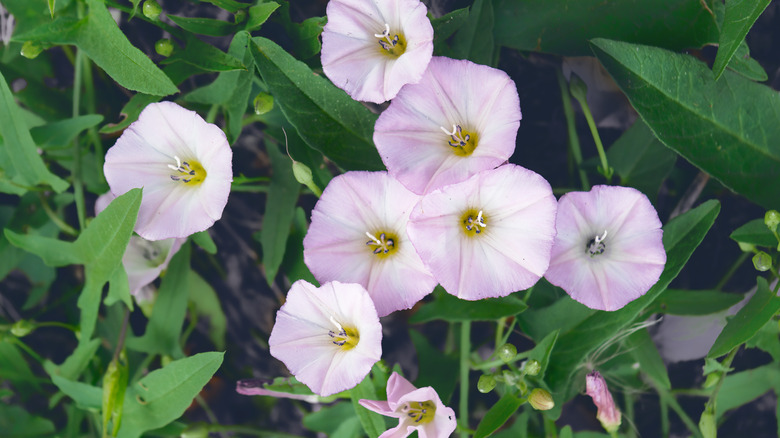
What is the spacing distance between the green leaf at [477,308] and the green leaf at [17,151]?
86 cm

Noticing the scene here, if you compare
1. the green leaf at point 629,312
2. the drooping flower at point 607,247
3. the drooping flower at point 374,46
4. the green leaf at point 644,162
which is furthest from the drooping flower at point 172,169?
the green leaf at point 644,162

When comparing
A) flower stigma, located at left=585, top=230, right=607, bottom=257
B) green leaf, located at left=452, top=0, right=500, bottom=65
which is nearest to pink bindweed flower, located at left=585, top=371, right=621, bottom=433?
flower stigma, located at left=585, top=230, right=607, bottom=257

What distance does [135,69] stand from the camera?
1.15 meters

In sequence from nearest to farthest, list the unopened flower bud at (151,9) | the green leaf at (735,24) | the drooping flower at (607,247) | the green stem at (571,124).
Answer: the green leaf at (735,24) < the drooping flower at (607,247) < the unopened flower bud at (151,9) < the green stem at (571,124)

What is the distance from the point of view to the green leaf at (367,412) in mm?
1258

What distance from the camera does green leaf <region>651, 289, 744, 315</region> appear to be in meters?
1.35

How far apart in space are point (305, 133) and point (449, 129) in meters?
0.27

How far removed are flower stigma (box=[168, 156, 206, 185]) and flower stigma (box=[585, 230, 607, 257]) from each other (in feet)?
2.44

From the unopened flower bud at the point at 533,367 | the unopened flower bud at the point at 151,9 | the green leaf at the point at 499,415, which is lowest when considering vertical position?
the green leaf at the point at 499,415

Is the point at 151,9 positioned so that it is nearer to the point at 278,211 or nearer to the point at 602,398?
the point at 278,211

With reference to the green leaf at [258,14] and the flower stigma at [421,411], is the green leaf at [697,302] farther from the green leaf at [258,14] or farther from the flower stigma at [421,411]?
the green leaf at [258,14]

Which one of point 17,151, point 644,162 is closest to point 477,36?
point 644,162

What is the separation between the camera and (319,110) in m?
1.20

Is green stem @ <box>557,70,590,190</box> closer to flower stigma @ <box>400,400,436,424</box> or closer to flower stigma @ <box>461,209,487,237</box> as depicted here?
flower stigma @ <box>461,209,487,237</box>
